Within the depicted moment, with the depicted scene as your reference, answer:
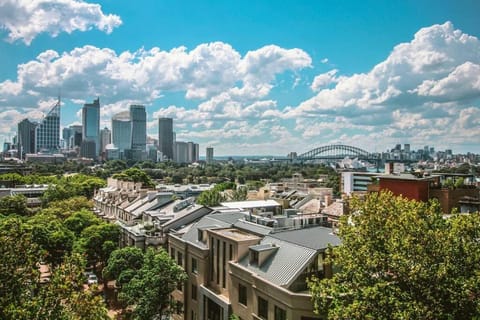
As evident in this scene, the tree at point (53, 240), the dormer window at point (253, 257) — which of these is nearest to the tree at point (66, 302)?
the dormer window at point (253, 257)

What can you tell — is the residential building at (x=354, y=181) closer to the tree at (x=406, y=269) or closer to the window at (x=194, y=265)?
the window at (x=194, y=265)

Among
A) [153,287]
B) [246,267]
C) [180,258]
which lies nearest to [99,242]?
[180,258]

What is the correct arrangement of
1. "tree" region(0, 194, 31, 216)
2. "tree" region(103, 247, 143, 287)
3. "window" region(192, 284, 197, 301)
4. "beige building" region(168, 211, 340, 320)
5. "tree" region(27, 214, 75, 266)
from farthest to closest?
"tree" region(0, 194, 31, 216) < "tree" region(27, 214, 75, 266) < "tree" region(103, 247, 143, 287) < "window" region(192, 284, 197, 301) < "beige building" region(168, 211, 340, 320)

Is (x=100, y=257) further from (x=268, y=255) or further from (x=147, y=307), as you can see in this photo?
(x=268, y=255)

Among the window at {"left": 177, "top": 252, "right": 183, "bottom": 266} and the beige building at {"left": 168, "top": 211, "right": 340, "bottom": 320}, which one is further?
the window at {"left": 177, "top": 252, "right": 183, "bottom": 266}

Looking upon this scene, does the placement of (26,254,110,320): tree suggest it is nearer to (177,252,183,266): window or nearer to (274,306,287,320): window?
(274,306,287,320): window

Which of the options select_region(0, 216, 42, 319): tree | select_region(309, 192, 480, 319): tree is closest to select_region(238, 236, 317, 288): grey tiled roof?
select_region(309, 192, 480, 319): tree

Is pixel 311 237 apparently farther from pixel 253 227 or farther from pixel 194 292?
pixel 194 292
